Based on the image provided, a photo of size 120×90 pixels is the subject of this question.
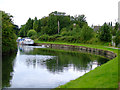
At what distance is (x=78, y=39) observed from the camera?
65250 millimetres

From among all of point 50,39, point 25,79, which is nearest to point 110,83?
point 25,79

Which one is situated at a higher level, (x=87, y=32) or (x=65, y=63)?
(x=87, y=32)

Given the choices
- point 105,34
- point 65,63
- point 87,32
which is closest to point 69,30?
point 87,32

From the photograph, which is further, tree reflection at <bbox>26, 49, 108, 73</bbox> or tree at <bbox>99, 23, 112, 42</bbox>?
tree at <bbox>99, 23, 112, 42</bbox>

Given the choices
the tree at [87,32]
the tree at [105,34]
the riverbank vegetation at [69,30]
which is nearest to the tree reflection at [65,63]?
the riverbank vegetation at [69,30]

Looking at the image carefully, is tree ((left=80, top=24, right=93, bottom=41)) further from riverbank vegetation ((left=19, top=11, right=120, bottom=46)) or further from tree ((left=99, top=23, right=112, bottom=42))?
tree ((left=99, top=23, right=112, bottom=42))

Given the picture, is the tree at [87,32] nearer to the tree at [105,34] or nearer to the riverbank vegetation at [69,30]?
the riverbank vegetation at [69,30]

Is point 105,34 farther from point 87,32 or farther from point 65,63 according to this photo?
point 65,63

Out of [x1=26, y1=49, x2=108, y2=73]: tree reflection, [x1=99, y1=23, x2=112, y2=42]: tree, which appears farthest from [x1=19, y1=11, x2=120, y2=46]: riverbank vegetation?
[x1=26, y1=49, x2=108, y2=73]: tree reflection

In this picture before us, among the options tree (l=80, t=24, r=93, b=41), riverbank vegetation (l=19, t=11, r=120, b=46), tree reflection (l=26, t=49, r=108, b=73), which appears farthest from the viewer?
tree (l=80, t=24, r=93, b=41)

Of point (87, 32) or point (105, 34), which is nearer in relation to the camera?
point (105, 34)

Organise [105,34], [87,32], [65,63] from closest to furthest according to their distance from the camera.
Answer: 1. [65,63]
2. [105,34]
3. [87,32]

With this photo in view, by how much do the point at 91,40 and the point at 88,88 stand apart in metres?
48.0

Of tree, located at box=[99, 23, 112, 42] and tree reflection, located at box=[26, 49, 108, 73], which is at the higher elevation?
tree, located at box=[99, 23, 112, 42]
